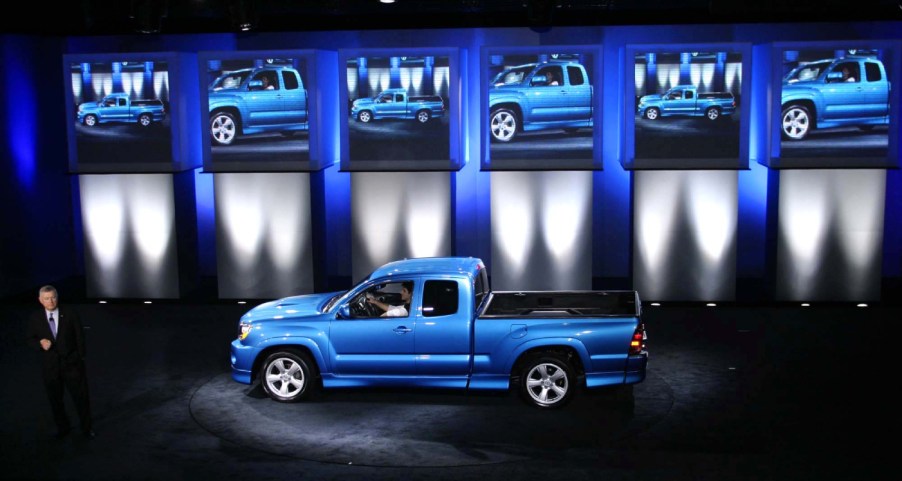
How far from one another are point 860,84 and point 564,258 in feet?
17.4

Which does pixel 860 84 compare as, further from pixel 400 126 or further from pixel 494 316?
pixel 494 316

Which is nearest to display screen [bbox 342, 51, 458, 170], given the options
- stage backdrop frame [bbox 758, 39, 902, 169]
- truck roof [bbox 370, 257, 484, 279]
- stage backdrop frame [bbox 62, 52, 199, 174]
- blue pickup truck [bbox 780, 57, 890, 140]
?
stage backdrop frame [bbox 62, 52, 199, 174]

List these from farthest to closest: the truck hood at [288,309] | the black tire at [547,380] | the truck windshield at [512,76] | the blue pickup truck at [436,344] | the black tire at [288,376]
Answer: the truck windshield at [512,76] → the truck hood at [288,309] → the black tire at [288,376] → the black tire at [547,380] → the blue pickup truck at [436,344]

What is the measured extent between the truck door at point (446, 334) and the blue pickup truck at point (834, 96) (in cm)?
755

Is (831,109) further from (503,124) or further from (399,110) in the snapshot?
(399,110)

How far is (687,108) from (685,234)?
2.00 metres

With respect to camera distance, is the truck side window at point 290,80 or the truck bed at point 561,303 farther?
the truck side window at point 290,80

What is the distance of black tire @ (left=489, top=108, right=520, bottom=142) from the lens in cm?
1691

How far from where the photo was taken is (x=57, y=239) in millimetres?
19328

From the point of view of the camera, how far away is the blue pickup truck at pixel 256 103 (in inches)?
669

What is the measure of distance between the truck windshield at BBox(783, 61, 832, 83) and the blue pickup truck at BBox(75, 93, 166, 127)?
32.9 ft

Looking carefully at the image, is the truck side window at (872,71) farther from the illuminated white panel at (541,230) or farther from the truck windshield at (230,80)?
the truck windshield at (230,80)

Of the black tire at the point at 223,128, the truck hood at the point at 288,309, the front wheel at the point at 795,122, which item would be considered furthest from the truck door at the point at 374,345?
the front wheel at the point at 795,122

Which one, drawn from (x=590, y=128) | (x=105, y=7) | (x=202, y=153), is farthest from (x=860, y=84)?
(x=105, y=7)
